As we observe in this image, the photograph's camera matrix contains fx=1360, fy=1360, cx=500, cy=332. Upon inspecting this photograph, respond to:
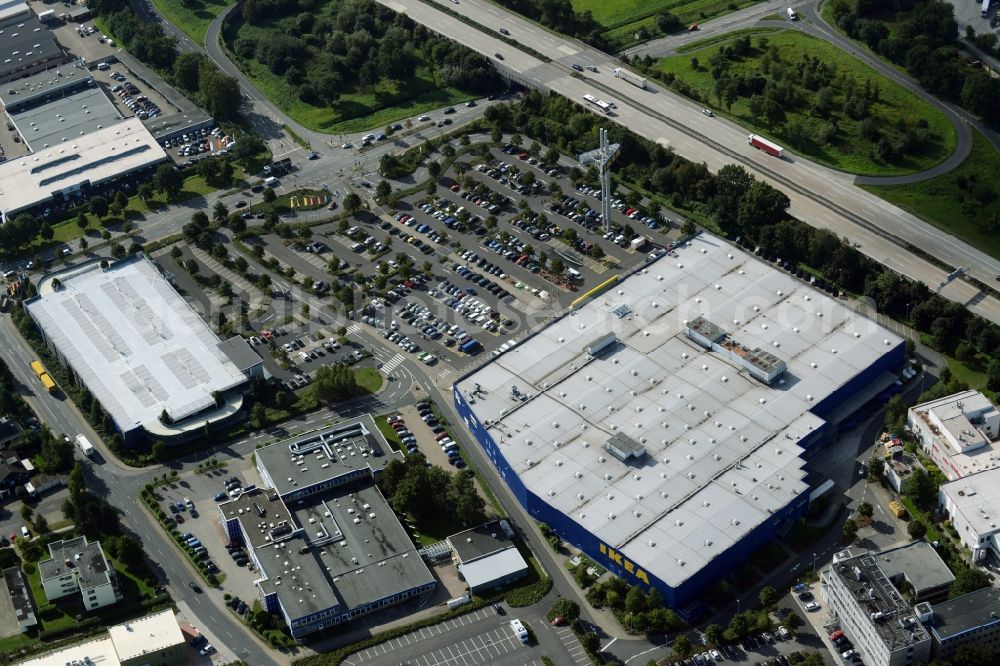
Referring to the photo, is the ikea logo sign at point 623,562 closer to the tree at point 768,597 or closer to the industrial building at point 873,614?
the tree at point 768,597

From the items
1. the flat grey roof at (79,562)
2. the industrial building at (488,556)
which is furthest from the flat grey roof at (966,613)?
the flat grey roof at (79,562)

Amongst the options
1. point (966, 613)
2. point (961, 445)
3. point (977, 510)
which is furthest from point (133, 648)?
point (961, 445)

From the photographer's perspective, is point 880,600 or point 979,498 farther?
point 979,498

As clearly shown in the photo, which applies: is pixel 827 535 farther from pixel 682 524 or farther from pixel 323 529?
pixel 323 529

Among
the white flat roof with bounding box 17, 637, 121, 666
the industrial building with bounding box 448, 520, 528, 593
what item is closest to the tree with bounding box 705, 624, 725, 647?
the industrial building with bounding box 448, 520, 528, 593

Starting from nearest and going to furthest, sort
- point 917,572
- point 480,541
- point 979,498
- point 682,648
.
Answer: point 682,648, point 917,572, point 979,498, point 480,541

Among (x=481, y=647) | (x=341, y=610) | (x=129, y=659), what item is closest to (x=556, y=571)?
(x=481, y=647)

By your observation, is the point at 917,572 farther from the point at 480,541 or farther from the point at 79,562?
the point at 79,562
